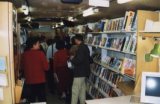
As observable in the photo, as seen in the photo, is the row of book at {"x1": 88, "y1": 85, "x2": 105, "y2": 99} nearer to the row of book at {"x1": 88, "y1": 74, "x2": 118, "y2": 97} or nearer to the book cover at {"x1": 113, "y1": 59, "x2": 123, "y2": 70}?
the row of book at {"x1": 88, "y1": 74, "x2": 118, "y2": 97}

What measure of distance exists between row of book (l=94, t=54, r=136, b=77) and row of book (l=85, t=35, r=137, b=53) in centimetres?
22

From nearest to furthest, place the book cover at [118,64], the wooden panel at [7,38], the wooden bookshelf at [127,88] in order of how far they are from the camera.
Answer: the wooden panel at [7,38] → the wooden bookshelf at [127,88] → the book cover at [118,64]

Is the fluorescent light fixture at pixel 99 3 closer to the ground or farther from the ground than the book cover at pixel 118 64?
farther from the ground

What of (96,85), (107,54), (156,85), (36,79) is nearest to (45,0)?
(36,79)

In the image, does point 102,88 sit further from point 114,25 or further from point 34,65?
point 34,65

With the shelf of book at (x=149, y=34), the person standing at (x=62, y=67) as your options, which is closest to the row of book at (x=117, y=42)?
the shelf of book at (x=149, y=34)

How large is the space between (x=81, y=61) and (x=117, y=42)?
0.85 m

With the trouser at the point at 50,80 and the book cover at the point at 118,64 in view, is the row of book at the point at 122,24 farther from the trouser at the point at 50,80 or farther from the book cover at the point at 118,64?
the trouser at the point at 50,80

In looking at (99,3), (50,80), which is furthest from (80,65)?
(50,80)

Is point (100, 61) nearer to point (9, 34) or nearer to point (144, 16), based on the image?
Result: point (144, 16)

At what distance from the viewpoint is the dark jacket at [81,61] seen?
4777 mm

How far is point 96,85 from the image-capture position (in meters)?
6.31

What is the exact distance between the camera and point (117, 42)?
4922mm

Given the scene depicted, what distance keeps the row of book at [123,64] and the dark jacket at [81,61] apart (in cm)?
62
